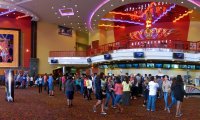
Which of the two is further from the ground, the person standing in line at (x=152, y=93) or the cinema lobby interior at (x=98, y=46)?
the cinema lobby interior at (x=98, y=46)

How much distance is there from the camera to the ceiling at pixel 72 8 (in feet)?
89.7

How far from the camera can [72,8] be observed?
30.9m

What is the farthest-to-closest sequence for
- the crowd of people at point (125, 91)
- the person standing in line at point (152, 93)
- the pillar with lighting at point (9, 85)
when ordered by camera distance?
the pillar with lighting at point (9, 85) → the person standing in line at point (152, 93) → the crowd of people at point (125, 91)

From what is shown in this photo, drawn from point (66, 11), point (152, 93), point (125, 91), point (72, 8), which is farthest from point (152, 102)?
point (66, 11)

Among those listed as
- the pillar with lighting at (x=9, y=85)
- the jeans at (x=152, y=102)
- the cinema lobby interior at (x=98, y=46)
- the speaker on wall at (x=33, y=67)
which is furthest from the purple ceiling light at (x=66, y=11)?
the jeans at (x=152, y=102)

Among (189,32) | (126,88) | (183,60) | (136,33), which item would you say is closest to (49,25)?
(136,33)

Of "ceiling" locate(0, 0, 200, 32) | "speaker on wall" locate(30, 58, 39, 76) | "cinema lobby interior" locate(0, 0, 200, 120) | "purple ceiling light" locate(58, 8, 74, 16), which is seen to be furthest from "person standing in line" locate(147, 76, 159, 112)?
"speaker on wall" locate(30, 58, 39, 76)

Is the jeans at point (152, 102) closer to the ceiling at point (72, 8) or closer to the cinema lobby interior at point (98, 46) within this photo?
the cinema lobby interior at point (98, 46)

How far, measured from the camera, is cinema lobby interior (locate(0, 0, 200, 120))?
20000 mm

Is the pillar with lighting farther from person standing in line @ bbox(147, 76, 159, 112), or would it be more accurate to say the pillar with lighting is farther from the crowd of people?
person standing in line @ bbox(147, 76, 159, 112)

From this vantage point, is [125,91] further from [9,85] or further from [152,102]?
[9,85]

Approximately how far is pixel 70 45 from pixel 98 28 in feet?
16.4

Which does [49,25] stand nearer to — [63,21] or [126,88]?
[63,21]

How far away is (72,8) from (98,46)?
19.1 feet
